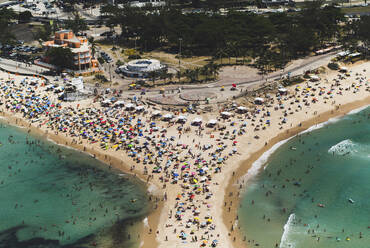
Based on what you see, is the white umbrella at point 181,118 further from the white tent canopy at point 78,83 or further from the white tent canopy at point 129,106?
the white tent canopy at point 78,83

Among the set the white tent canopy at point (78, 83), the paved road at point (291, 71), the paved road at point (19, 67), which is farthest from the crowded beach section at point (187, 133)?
the paved road at point (291, 71)

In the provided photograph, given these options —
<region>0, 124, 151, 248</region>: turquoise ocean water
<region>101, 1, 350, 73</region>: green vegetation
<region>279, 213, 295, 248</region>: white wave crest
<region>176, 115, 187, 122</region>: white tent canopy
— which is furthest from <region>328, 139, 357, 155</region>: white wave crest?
<region>101, 1, 350, 73</region>: green vegetation

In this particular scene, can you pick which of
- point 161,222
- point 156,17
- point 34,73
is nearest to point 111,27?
point 156,17

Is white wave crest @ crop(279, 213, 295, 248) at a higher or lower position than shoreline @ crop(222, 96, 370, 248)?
lower

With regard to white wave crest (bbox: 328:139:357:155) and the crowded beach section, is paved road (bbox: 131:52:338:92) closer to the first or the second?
the crowded beach section

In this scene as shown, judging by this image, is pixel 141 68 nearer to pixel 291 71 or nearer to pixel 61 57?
pixel 61 57

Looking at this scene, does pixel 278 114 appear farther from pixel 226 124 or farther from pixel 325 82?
pixel 325 82
